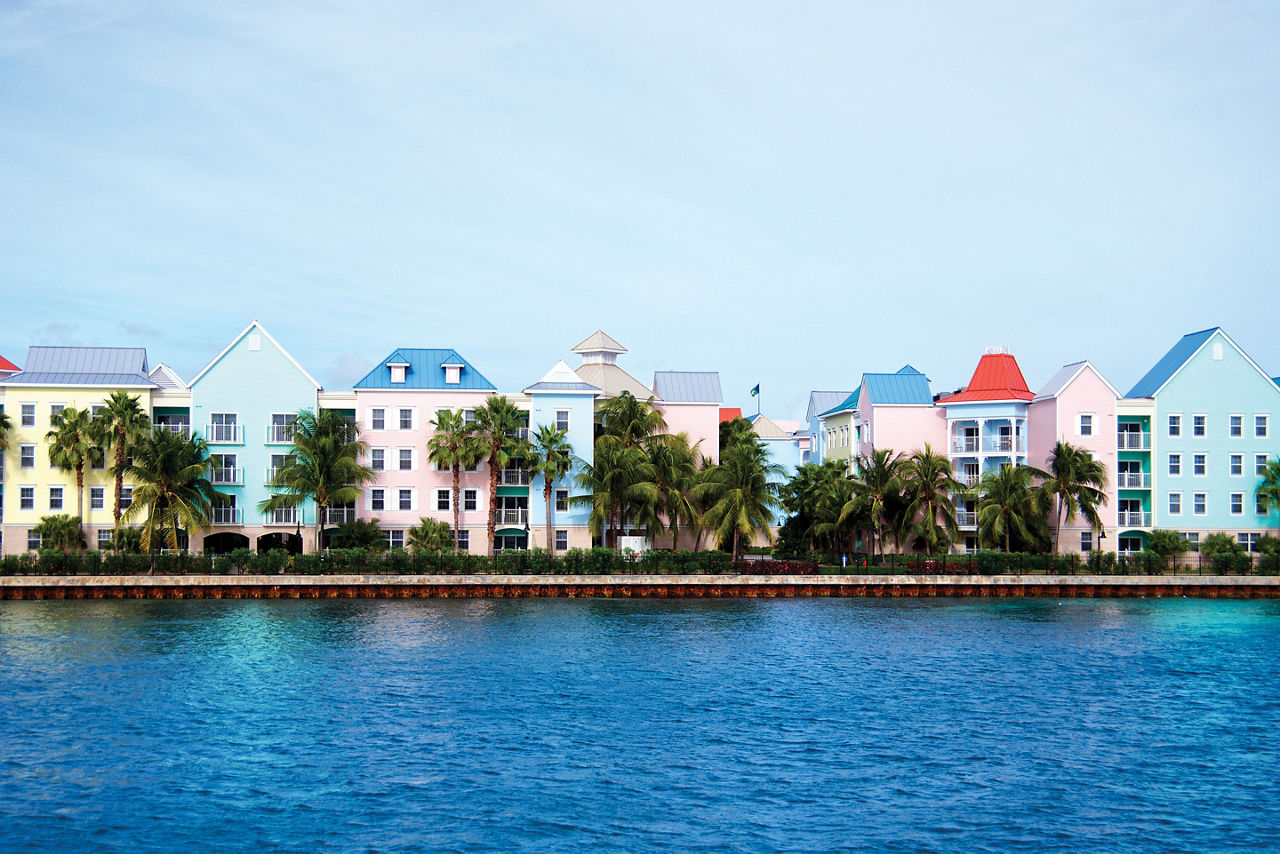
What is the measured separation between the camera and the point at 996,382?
7694cm

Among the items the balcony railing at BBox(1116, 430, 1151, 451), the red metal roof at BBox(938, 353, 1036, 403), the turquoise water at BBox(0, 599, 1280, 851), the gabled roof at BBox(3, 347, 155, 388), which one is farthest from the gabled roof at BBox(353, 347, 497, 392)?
the balcony railing at BBox(1116, 430, 1151, 451)

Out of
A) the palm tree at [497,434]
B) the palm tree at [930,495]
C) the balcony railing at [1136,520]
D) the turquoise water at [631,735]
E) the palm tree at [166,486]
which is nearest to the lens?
the turquoise water at [631,735]

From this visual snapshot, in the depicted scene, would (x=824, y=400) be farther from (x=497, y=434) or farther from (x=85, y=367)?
(x=85, y=367)

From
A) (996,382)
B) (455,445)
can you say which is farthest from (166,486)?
(996,382)

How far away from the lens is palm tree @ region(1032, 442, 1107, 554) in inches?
2707

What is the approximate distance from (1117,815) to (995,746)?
5680 millimetres

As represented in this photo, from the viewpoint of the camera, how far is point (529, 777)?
27.8m

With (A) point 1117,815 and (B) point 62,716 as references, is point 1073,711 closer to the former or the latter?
(A) point 1117,815

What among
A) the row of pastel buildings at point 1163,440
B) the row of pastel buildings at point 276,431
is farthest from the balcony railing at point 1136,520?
the row of pastel buildings at point 276,431

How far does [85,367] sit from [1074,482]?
202ft

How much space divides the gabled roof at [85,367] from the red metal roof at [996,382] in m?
53.2

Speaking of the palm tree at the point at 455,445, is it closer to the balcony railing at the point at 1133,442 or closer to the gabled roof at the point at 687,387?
the gabled roof at the point at 687,387

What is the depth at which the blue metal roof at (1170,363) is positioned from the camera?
2933 inches

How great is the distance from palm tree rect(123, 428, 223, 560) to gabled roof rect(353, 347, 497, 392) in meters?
11.4
